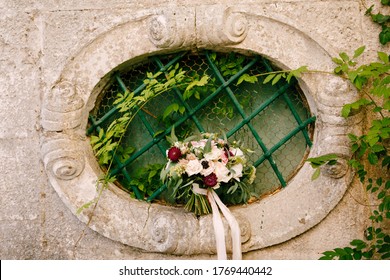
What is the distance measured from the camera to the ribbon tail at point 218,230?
2.86 metres

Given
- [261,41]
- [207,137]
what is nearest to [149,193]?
[207,137]

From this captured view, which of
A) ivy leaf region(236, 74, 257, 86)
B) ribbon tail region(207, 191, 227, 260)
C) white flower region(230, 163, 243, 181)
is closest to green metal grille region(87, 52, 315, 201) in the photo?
ivy leaf region(236, 74, 257, 86)

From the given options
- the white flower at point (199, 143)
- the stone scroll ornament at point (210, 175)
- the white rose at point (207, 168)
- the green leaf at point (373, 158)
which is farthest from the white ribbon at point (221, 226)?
the green leaf at point (373, 158)

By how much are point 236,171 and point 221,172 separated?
0.10m

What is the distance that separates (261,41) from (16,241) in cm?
186

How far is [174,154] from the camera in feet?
9.34

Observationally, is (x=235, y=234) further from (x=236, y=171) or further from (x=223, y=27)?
(x=223, y=27)

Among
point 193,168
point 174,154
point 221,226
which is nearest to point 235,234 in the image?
point 221,226

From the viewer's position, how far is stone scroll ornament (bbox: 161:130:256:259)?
9.30 ft

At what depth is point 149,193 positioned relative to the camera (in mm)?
3211

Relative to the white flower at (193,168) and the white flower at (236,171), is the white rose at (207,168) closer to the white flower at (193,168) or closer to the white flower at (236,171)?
the white flower at (193,168)

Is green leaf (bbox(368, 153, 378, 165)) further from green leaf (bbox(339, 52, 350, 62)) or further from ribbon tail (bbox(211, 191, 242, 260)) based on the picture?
ribbon tail (bbox(211, 191, 242, 260))

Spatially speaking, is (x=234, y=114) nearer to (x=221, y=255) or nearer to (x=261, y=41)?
(x=261, y=41)

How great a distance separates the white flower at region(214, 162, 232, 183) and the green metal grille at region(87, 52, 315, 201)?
13.5 inches
